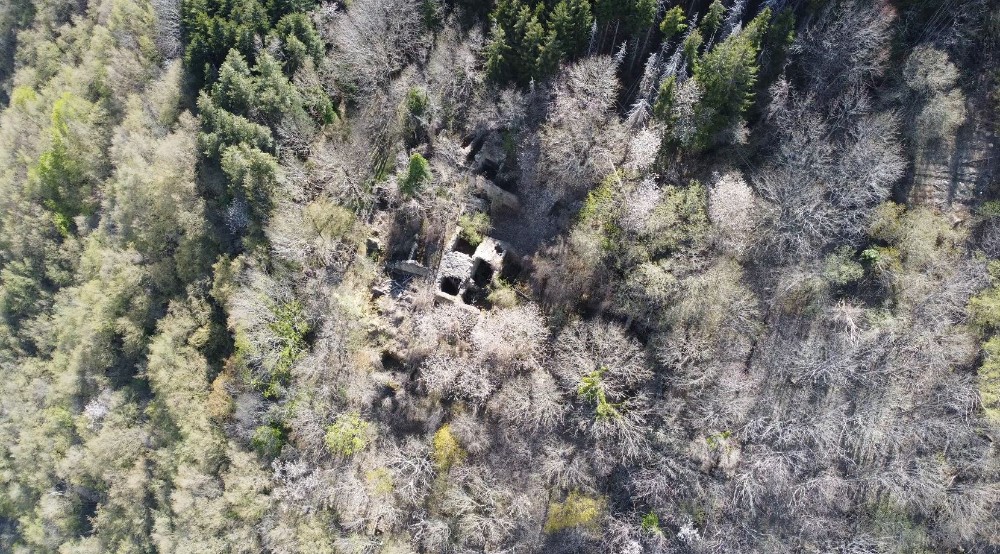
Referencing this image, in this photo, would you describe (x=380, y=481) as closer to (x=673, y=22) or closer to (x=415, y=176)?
(x=415, y=176)

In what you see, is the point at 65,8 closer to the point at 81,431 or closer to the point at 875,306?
the point at 81,431

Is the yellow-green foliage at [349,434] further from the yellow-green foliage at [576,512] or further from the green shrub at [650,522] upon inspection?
the green shrub at [650,522]

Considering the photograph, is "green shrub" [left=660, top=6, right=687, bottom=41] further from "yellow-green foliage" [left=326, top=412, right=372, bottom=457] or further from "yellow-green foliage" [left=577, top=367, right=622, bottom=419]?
"yellow-green foliage" [left=326, top=412, right=372, bottom=457]

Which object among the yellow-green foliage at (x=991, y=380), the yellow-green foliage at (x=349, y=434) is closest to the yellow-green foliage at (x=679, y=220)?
the yellow-green foliage at (x=991, y=380)

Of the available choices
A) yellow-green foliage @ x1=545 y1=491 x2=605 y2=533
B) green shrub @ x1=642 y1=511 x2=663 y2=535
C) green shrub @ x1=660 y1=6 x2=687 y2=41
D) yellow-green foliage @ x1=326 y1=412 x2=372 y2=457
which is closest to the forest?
green shrub @ x1=642 y1=511 x2=663 y2=535

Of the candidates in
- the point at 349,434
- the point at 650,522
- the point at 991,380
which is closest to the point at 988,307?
the point at 991,380

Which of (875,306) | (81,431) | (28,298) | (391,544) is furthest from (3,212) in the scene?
(875,306)
